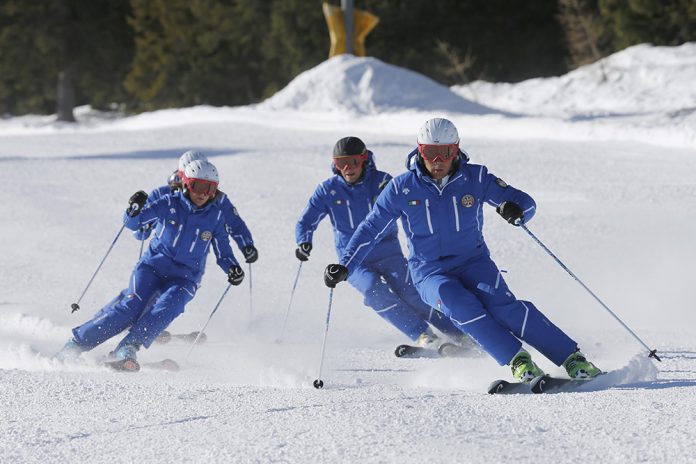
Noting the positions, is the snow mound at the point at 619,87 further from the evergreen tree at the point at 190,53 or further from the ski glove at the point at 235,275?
the ski glove at the point at 235,275

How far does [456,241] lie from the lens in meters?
5.43

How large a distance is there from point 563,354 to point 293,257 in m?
5.34

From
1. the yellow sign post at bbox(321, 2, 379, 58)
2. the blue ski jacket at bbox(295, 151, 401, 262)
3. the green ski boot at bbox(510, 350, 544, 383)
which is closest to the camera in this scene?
the green ski boot at bbox(510, 350, 544, 383)

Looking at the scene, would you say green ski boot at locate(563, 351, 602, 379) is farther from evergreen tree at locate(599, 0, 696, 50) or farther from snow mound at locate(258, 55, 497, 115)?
evergreen tree at locate(599, 0, 696, 50)

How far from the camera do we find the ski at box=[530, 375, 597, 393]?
186 inches

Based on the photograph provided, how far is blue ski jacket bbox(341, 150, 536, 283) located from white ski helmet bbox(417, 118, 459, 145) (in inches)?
5.9

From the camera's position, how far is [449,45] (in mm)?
32000

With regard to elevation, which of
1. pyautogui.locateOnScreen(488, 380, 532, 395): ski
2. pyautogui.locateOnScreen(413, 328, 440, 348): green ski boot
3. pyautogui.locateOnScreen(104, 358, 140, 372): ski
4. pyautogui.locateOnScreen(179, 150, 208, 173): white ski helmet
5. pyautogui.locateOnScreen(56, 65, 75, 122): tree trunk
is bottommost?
pyautogui.locateOnScreen(56, 65, 75, 122): tree trunk

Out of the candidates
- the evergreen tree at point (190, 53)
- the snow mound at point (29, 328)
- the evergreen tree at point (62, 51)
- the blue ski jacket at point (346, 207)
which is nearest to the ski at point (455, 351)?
the blue ski jacket at point (346, 207)

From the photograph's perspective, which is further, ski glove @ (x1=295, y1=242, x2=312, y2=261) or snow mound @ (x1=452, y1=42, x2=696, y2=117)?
snow mound @ (x1=452, y1=42, x2=696, y2=117)

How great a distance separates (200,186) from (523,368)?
2626mm

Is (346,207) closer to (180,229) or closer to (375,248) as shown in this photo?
(375,248)

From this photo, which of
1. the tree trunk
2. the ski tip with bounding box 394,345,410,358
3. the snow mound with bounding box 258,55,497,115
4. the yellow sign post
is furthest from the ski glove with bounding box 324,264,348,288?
the tree trunk

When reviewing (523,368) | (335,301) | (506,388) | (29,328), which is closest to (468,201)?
(523,368)
